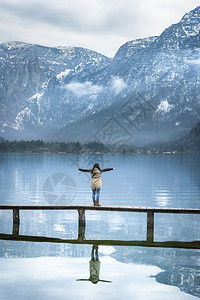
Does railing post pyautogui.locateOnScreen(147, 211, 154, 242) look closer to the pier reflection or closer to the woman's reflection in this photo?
the pier reflection

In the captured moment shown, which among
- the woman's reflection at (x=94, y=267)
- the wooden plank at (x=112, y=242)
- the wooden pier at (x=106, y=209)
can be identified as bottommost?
the wooden plank at (x=112, y=242)

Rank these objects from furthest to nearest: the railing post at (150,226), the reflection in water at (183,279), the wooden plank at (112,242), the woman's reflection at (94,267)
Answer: the railing post at (150,226)
the wooden plank at (112,242)
the woman's reflection at (94,267)
the reflection in water at (183,279)

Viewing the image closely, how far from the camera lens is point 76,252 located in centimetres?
2050

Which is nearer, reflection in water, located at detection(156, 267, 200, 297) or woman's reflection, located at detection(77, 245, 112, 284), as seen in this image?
reflection in water, located at detection(156, 267, 200, 297)

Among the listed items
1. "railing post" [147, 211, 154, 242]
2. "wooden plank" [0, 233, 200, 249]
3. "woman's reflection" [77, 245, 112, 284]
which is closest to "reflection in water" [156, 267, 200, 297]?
"woman's reflection" [77, 245, 112, 284]

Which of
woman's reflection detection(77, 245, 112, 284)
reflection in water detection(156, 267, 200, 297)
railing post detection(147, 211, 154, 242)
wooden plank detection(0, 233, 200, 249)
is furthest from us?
railing post detection(147, 211, 154, 242)

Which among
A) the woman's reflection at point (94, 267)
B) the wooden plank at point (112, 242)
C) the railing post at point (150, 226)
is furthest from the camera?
the railing post at point (150, 226)

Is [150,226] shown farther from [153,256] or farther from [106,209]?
[153,256]

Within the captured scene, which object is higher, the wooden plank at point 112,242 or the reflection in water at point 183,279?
the reflection in water at point 183,279

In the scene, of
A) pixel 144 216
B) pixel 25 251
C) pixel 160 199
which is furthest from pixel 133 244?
pixel 160 199

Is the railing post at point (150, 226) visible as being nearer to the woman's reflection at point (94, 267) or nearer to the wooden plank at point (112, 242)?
the wooden plank at point (112, 242)

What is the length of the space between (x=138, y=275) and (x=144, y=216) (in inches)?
821

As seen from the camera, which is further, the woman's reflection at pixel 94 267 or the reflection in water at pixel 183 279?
the woman's reflection at pixel 94 267

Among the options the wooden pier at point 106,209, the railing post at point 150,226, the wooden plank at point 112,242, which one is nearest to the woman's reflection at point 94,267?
the wooden plank at point 112,242
